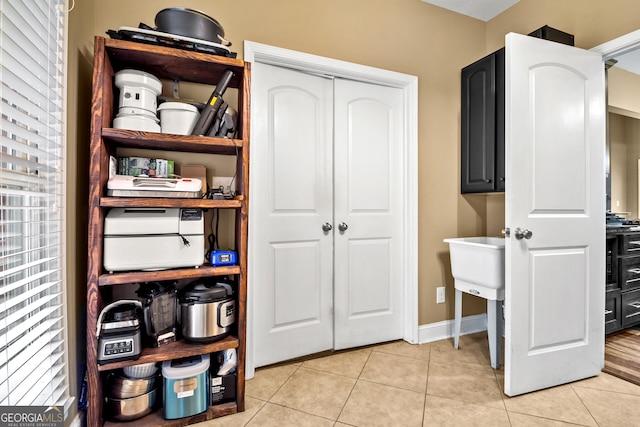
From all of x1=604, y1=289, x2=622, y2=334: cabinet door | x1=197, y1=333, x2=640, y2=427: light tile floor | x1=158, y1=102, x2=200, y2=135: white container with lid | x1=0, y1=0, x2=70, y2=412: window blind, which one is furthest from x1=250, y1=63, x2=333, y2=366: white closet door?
x1=604, y1=289, x2=622, y2=334: cabinet door

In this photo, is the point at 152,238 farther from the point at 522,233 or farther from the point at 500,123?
the point at 500,123

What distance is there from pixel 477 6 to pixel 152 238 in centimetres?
289

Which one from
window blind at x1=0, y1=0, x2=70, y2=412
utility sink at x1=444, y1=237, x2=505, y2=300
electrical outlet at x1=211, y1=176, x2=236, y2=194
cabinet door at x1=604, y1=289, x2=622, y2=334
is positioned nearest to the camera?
window blind at x1=0, y1=0, x2=70, y2=412

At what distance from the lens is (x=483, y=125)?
244cm

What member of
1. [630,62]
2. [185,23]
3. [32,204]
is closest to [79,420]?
[32,204]

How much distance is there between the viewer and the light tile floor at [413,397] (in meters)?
1.63

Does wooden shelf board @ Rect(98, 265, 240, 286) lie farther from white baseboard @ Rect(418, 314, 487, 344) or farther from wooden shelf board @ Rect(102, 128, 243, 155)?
white baseboard @ Rect(418, 314, 487, 344)

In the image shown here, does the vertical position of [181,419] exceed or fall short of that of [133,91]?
it falls short

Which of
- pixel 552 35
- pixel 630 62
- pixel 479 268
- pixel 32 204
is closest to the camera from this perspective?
pixel 32 204

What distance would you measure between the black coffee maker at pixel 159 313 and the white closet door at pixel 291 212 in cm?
54

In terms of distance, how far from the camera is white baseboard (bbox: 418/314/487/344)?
102 inches

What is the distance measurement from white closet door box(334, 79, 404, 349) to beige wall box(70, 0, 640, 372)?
0.63 feet

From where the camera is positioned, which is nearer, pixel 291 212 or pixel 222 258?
pixel 222 258

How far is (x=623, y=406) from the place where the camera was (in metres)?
1.74
